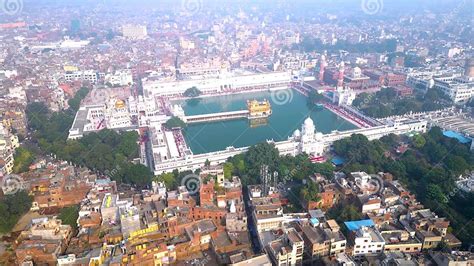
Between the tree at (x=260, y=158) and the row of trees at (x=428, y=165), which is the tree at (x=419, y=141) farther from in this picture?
the tree at (x=260, y=158)

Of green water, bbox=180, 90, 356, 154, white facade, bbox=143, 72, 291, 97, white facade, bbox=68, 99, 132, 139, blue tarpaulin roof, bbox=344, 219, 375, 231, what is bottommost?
green water, bbox=180, 90, 356, 154

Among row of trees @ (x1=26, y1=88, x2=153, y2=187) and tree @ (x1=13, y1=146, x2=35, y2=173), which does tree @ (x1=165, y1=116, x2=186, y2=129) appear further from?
tree @ (x1=13, y1=146, x2=35, y2=173)

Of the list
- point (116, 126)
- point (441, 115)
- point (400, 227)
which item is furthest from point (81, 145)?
point (441, 115)

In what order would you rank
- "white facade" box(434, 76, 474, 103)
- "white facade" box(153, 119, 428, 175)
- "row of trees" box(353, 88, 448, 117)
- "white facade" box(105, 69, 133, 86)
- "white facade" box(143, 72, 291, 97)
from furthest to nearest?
"white facade" box(105, 69, 133, 86), "white facade" box(143, 72, 291, 97), "white facade" box(434, 76, 474, 103), "row of trees" box(353, 88, 448, 117), "white facade" box(153, 119, 428, 175)

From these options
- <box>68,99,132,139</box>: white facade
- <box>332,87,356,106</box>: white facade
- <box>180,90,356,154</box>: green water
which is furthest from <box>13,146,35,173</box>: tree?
<box>332,87,356,106</box>: white facade

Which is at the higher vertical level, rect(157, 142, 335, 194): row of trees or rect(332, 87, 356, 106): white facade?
rect(157, 142, 335, 194): row of trees

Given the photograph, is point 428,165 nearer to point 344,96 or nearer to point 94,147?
point 344,96
